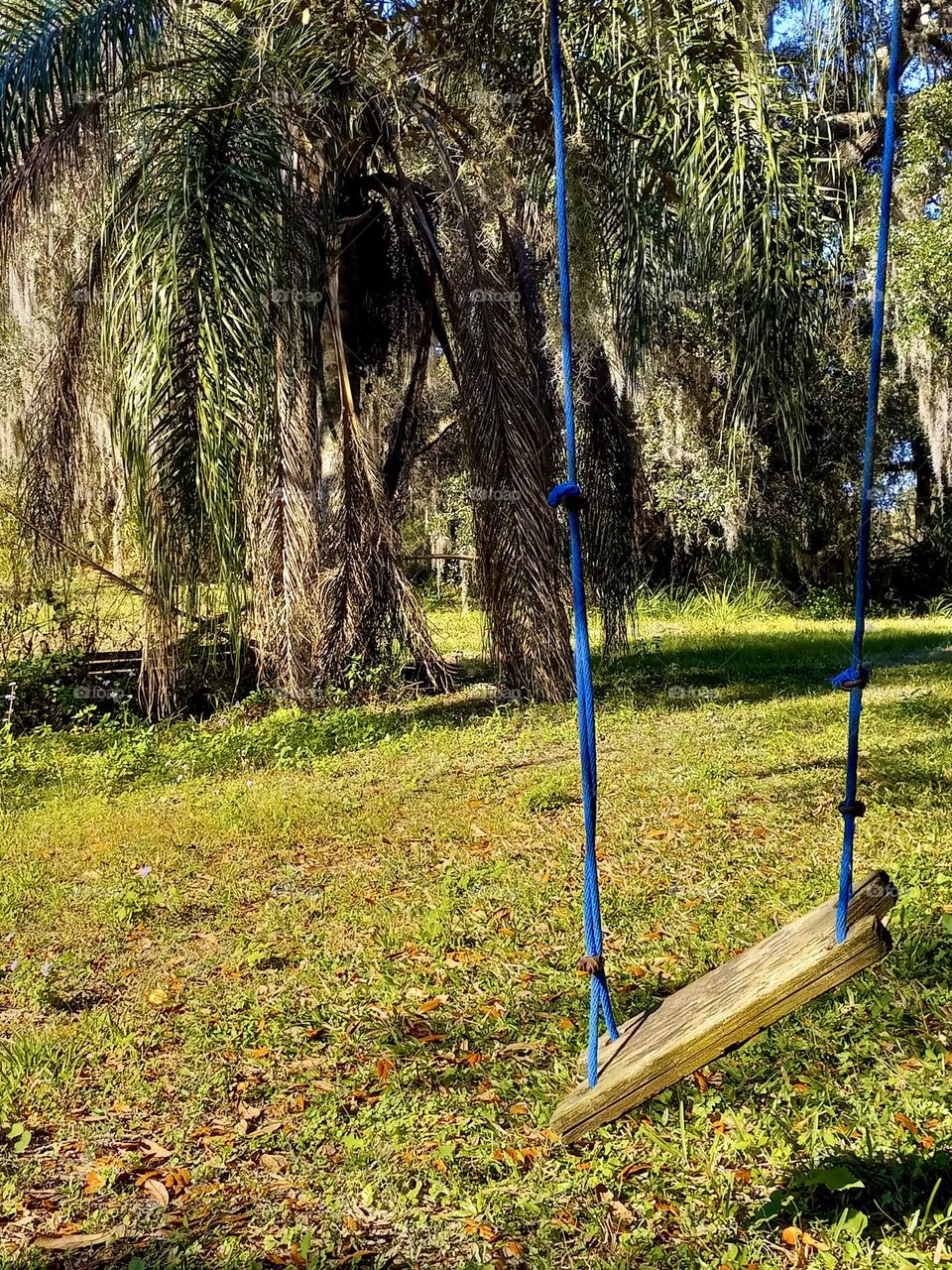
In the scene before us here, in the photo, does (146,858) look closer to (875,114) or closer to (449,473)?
(449,473)

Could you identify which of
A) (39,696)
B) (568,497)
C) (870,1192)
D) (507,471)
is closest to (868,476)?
(568,497)

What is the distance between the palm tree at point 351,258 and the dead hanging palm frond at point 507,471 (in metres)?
0.02

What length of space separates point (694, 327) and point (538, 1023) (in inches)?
386

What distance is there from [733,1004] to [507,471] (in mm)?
5167

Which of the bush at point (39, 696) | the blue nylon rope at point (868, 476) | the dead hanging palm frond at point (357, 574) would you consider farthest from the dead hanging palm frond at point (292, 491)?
the blue nylon rope at point (868, 476)

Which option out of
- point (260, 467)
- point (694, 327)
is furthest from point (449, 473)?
point (260, 467)

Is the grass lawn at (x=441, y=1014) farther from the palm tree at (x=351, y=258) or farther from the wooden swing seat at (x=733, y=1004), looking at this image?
the palm tree at (x=351, y=258)

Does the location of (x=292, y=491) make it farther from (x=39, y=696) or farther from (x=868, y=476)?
(x=868, y=476)

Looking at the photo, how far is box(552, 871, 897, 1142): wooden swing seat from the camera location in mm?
1705

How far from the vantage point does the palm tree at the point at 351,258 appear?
15.8 ft

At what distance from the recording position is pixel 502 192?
7434 mm

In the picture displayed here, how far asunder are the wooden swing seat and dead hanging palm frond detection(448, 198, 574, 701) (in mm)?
4845

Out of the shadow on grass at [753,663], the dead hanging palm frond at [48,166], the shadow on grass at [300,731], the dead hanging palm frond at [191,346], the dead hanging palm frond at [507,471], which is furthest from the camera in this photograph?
the shadow on grass at [753,663]

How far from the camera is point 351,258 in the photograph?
7.86 meters
